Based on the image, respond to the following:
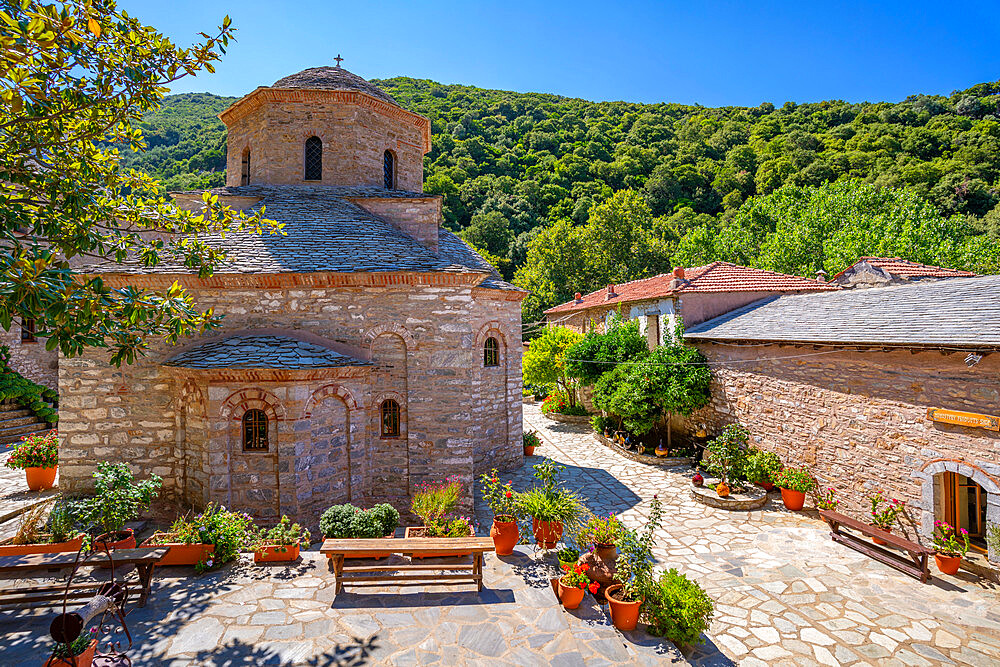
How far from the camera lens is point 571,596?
5996 millimetres

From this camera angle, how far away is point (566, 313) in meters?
26.3

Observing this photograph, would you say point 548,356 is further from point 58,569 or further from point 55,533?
point 58,569

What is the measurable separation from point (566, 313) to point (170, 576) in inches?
872

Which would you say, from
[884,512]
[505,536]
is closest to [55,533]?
[505,536]

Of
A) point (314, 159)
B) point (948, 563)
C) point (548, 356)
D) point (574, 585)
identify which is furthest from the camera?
point (548, 356)

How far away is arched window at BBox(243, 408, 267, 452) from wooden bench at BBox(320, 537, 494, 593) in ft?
10.0

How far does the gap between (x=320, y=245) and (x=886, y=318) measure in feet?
41.6

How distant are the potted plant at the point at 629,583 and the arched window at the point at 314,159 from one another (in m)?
12.1

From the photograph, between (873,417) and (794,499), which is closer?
(873,417)

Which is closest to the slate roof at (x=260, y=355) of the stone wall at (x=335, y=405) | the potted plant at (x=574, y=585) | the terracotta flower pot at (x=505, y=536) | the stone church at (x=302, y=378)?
the stone church at (x=302, y=378)

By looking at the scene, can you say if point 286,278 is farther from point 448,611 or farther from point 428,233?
point 448,611

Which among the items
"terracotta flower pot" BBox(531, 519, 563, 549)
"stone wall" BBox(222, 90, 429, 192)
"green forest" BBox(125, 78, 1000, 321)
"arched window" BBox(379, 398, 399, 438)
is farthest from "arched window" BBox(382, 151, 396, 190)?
"green forest" BBox(125, 78, 1000, 321)

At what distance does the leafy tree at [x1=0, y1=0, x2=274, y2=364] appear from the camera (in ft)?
13.5

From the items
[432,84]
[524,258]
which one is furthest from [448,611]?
[432,84]
